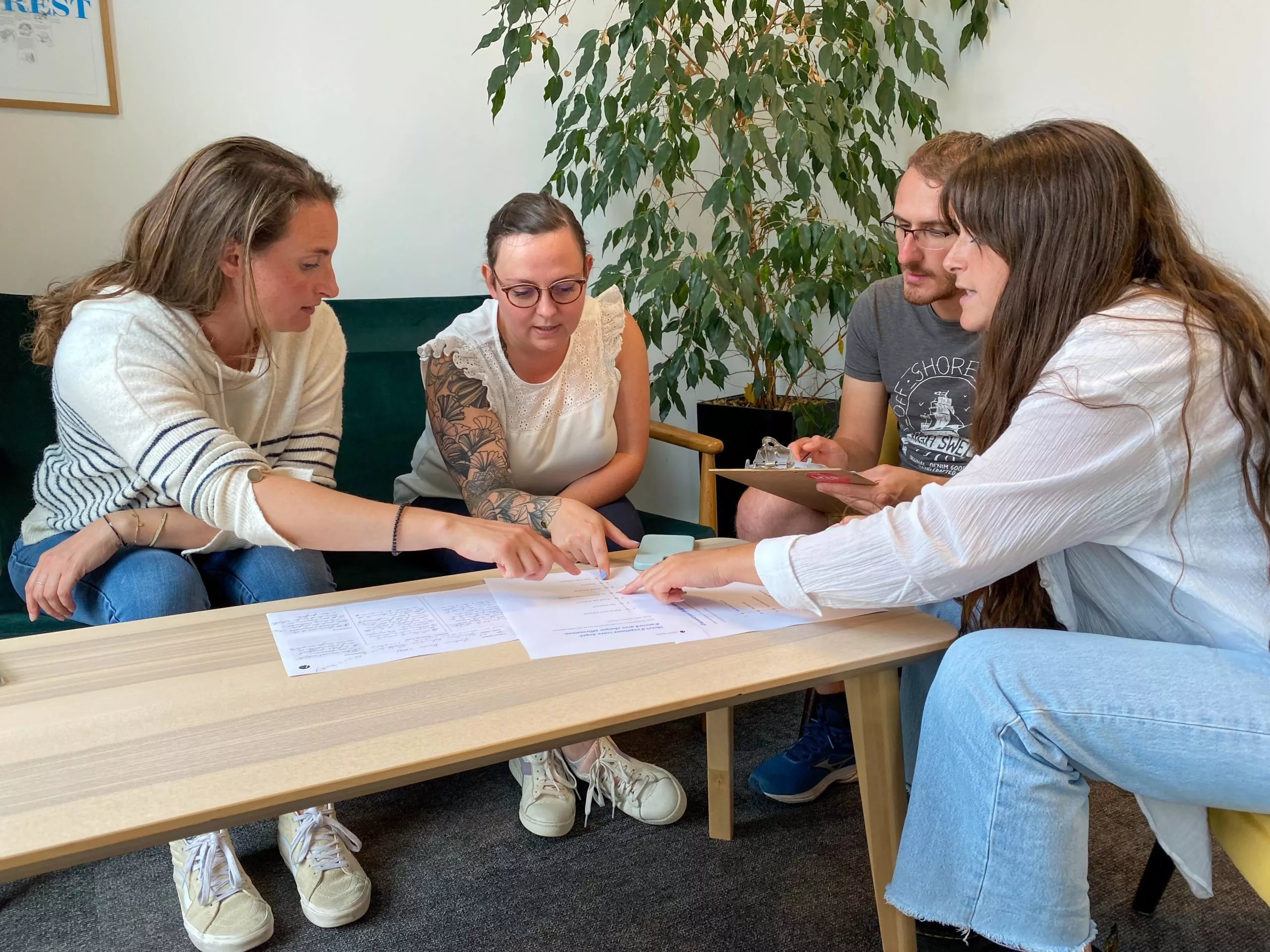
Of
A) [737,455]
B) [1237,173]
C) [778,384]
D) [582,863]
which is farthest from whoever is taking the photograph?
[778,384]

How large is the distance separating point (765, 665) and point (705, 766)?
2.98 feet

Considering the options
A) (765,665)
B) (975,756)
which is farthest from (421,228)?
(975,756)

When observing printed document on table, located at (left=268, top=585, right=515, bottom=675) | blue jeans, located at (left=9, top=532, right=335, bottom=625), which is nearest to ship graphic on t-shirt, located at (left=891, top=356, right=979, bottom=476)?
printed document on table, located at (left=268, top=585, right=515, bottom=675)

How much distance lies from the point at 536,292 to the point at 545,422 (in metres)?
0.27

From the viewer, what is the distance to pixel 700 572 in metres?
1.23

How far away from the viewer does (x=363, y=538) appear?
52.5 inches

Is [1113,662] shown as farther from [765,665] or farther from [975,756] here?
[765,665]

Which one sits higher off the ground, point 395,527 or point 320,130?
point 320,130

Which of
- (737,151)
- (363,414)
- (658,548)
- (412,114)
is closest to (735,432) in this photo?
(737,151)

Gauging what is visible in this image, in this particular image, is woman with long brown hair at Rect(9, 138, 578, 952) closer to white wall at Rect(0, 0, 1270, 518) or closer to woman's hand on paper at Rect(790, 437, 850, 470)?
woman's hand on paper at Rect(790, 437, 850, 470)

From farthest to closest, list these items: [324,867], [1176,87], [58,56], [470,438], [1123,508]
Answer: [1176,87], [58,56], [470,438], [324,867], [1123,508]

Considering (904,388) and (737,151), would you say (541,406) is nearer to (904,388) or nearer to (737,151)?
(904,388)

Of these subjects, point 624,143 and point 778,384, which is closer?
point 624,143

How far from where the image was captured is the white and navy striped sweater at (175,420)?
1317mm
